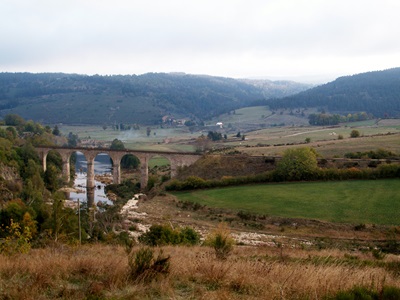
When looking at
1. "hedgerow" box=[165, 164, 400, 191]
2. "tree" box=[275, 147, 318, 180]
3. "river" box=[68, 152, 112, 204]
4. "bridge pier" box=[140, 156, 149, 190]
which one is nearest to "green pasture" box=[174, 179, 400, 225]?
"hedgerow" box=[165, 164, 400, 191]

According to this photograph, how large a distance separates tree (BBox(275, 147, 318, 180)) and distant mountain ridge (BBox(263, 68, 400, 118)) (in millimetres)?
101174

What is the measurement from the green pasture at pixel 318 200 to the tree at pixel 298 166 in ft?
5.10

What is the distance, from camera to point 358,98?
152625mm

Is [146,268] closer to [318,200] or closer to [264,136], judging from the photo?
[318,200]

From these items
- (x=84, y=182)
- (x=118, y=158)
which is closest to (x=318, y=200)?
(x=118, y=158)

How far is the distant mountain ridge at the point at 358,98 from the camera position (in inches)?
5591

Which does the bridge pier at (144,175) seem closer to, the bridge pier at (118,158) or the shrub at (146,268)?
the bridge pier at (118,158)

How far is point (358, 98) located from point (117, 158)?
119319 mm

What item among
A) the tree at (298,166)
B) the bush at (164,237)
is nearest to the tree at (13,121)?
the tree at (298,166)

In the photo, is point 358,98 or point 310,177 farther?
point 358,98

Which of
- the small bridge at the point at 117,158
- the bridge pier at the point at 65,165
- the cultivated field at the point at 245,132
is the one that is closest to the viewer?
the small bridge at the point at 117,158

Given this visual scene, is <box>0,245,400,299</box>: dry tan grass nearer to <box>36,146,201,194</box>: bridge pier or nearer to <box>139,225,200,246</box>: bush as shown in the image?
<box>139,225,200,246</box>: bush

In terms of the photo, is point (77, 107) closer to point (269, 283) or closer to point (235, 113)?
point (235, 113)

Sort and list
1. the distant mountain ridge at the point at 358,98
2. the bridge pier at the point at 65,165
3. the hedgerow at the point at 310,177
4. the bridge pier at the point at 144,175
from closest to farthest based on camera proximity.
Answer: the hedgerow at the point at 310,177
the bridge pier at the point at 144,175
the bridge pier at the point at 65,165
the distant mountain ridge at the point at 358,98
